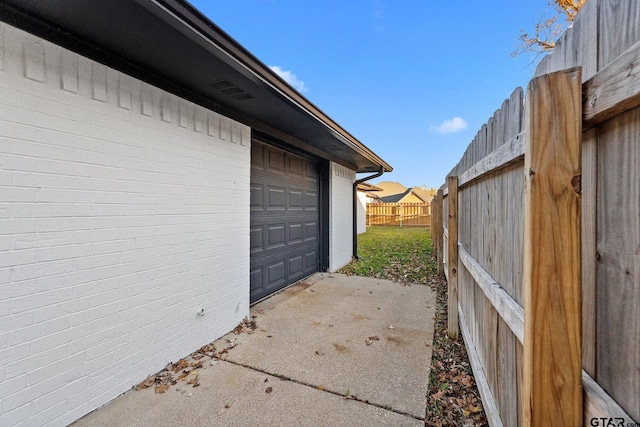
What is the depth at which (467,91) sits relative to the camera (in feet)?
37.5

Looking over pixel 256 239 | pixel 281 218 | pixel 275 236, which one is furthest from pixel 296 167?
pixel 256 239

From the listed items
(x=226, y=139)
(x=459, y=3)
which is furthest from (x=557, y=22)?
(x=226, y=139)

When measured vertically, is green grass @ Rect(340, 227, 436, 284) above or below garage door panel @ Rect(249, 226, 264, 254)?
below

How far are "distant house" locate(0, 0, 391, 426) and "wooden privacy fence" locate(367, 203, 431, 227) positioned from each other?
693 inches

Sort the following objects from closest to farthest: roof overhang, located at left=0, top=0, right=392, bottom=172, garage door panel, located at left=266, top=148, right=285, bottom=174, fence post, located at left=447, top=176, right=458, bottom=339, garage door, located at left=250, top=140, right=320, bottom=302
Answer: roof overhang, located at left=0, top=0, right=392, bottom=172 < fence post, located at left=447, top=176, right=458, bottom=339 < garage door, located at left=250, top=140, right=320, bottom=302 < garage door panel, located at left=266, top=148, right=285, bottom=174

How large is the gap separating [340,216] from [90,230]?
518cm

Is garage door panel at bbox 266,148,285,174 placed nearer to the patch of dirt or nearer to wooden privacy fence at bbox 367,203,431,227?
the patch of dirt

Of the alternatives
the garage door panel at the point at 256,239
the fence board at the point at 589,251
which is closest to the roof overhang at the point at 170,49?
the garage door panel at the point at 256,239

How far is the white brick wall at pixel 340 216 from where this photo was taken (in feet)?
20.6

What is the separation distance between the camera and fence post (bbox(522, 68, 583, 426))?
84 centimetres

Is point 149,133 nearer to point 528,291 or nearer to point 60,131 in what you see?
point 60,131

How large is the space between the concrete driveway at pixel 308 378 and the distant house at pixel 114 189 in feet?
1.34

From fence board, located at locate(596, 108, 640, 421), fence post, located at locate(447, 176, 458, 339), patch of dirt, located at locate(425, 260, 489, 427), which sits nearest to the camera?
fence board, located at locate(596, 108, 640, 421)

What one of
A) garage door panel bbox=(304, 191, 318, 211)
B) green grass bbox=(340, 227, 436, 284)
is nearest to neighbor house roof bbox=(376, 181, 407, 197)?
green grass bbox=(340, 227, 436, 284)
